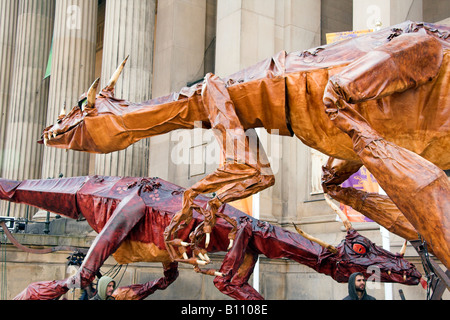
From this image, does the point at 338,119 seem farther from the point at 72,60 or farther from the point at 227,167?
the point at 72,60

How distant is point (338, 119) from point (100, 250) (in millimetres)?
3701

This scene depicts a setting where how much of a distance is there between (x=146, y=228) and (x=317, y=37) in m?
11.0

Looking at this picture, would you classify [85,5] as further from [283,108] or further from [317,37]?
[283,108]

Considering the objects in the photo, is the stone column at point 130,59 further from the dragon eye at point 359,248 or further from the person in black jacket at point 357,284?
the person in black jacket at point 357,284

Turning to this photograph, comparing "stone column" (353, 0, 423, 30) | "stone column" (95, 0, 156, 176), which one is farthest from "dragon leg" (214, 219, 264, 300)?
"stone column" (95, 0, 156, 176)

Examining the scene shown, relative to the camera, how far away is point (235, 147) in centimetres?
467

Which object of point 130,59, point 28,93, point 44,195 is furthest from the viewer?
point 28,93

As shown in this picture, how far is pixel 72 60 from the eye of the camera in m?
17.3

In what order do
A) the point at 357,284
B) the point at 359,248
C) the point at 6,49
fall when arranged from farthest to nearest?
the point at 6,49
the point at 359,248
the point at 357,284

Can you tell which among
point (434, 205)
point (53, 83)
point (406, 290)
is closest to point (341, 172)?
point (434, 205)

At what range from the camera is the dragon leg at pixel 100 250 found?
6227 millimetres

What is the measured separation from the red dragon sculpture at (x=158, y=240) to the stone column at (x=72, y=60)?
8952 mm

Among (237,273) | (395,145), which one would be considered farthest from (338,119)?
(237,273)
